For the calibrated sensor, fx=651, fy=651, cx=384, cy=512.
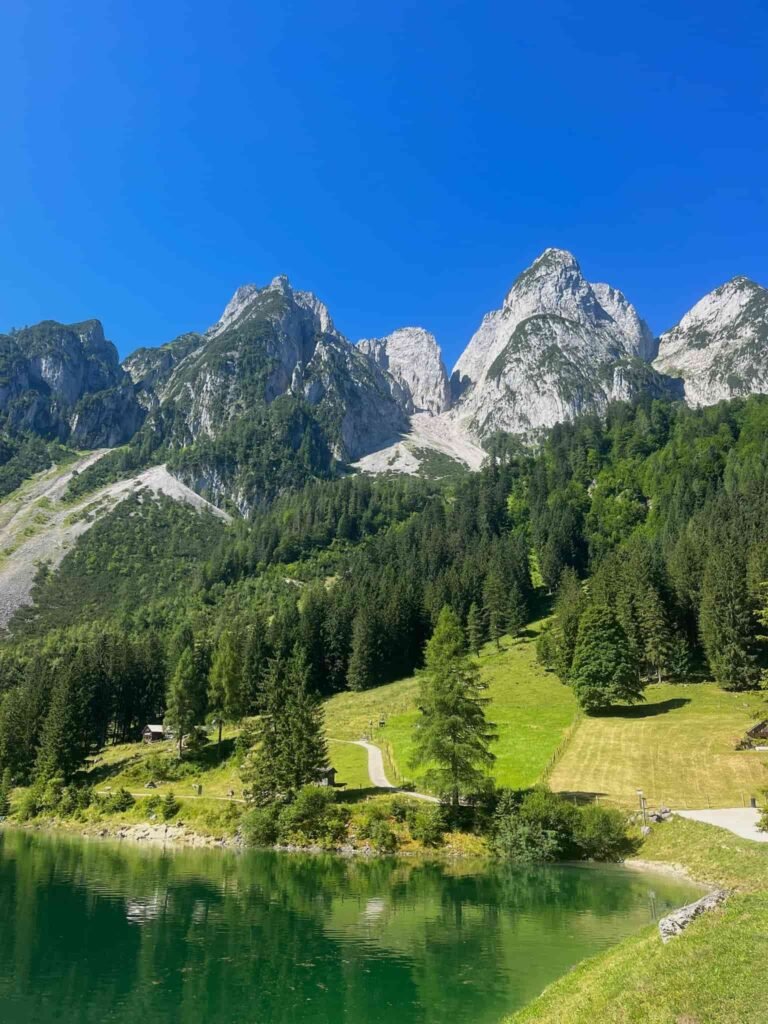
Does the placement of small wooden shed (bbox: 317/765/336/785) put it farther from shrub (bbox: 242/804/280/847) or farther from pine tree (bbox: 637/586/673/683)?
pine tree (bbox: 637/586/673/683)

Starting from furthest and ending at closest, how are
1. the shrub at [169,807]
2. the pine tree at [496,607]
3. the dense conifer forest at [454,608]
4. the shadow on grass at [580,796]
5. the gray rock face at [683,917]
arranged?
the pine tree at [496,607] → the dense conifer forest at [454,608] → the shrub at [169,807] → the shadow on grass at [580,796] → the gray rock face at [683,917]

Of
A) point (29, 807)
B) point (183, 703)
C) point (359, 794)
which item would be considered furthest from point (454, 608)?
point (29, 807)

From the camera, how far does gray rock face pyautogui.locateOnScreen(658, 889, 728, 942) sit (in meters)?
21.2

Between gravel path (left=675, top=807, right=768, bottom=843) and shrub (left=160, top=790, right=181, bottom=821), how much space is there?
46.1 m

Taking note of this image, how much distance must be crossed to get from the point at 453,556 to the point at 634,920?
412ft

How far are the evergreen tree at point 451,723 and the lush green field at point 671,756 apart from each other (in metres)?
8.69

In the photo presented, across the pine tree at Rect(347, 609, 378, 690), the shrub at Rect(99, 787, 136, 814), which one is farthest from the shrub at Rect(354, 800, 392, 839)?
the pine tree at Rect(347, 609, 378, 690)

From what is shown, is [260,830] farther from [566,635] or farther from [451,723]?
[566,635]

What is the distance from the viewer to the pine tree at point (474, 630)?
118 metres

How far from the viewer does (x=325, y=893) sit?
40.5 meters

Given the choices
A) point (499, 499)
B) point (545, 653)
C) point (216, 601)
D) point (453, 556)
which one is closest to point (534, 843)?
point (545, 653)

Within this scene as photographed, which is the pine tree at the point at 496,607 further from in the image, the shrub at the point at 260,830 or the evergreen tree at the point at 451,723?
the shrub at the point at 260,830

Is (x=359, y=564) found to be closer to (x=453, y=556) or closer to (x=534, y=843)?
(x=453, y=556)

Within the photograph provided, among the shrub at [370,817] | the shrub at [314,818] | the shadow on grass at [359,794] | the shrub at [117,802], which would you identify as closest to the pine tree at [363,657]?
the shrub at [117,802]
